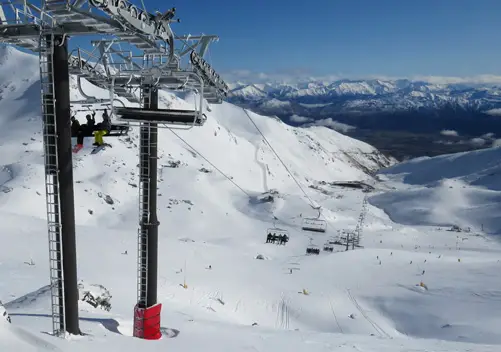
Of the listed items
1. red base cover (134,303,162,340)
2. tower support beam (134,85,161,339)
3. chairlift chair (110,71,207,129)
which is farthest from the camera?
red base cover (134,303,162,340)

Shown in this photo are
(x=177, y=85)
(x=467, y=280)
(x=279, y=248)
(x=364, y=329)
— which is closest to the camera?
(x=177, y=85)

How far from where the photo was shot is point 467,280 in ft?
95.4

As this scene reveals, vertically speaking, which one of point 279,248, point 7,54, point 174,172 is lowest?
point 279,248

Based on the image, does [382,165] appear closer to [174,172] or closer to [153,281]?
[174,172]

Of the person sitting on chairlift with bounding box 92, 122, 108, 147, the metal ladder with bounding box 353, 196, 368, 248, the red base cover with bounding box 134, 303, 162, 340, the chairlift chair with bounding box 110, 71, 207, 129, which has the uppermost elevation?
the chairlift chair with bounding box 110, 71, 207, 129

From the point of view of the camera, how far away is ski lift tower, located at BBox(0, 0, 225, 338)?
7.63 metres

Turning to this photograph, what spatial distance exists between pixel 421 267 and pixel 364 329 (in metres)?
12.7

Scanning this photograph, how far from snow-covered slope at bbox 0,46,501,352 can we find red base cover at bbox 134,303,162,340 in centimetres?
79

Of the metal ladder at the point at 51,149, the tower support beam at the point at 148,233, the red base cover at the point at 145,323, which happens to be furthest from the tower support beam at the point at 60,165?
the tower support beam at the point at 148,233

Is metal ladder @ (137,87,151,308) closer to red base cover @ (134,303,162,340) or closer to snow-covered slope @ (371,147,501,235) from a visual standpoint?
red base cover @ (134,303,162,340)

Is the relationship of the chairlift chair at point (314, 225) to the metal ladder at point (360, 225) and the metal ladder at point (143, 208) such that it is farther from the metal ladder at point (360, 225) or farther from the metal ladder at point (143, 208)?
the metal ladder at point (143, 208)

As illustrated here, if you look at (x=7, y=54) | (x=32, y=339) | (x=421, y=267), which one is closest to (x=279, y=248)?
(x=421, y=267)

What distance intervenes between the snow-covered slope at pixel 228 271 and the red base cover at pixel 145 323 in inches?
31.2

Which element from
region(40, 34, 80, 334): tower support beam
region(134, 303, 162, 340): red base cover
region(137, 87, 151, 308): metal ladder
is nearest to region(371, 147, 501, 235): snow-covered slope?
region(134, 303, 162, 340): red base cover
